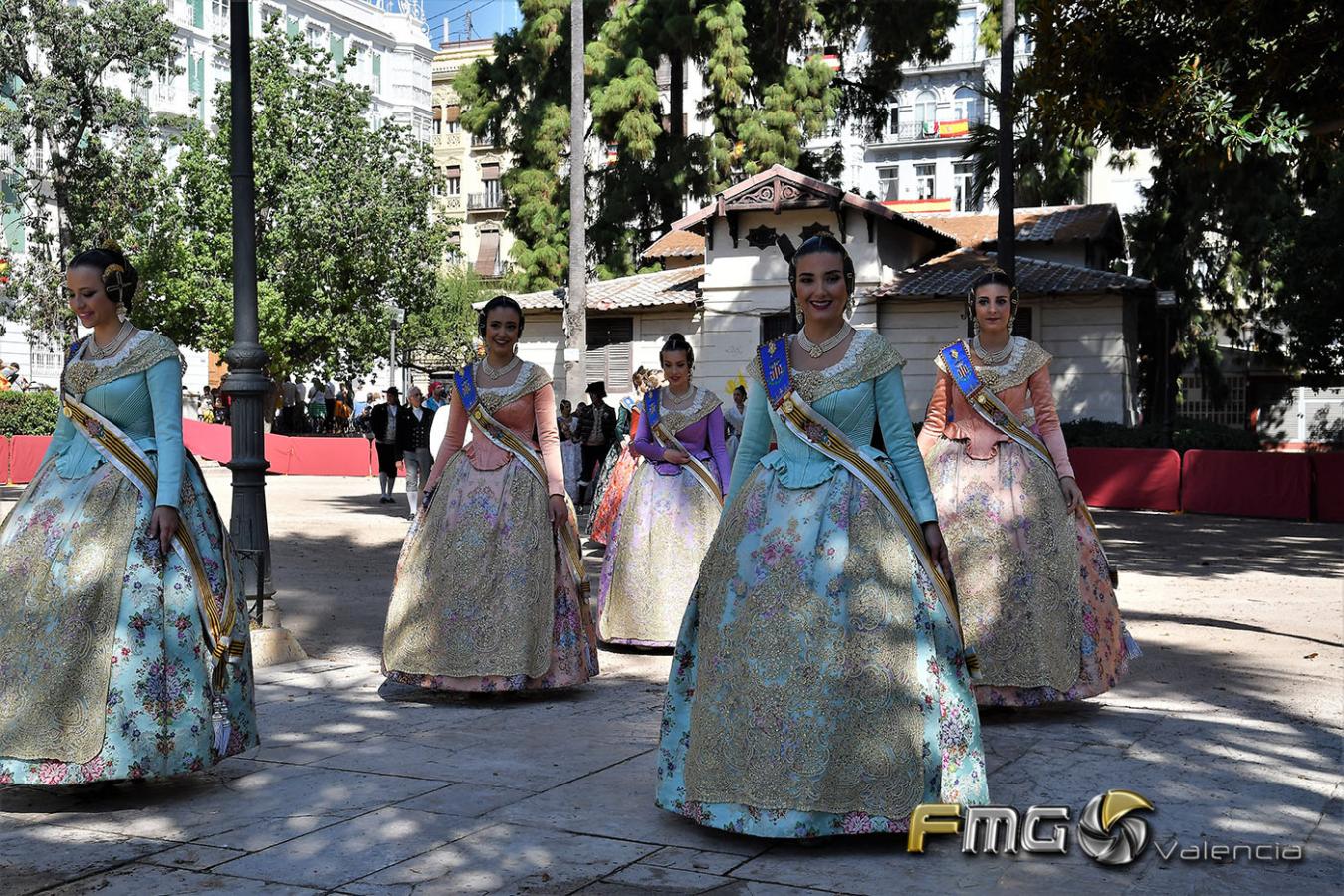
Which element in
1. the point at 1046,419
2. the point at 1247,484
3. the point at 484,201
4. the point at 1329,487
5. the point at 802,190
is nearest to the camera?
the point at 1046,419

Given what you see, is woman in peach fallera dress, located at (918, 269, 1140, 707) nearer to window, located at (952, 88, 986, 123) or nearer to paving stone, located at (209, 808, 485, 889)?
paving stone, located at (209, 808, 485, 889)

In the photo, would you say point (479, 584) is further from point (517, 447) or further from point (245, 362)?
point (245, 362)

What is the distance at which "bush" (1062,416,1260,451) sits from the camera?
2420 centimetres

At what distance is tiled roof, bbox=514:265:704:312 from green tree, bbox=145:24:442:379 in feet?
19.3

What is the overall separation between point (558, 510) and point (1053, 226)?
29.1m

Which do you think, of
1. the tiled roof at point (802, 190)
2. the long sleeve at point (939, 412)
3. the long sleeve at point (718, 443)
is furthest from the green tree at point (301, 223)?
the long sleeve at point (939, 412)

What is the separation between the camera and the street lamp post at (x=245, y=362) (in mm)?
8625

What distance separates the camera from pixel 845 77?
122ft

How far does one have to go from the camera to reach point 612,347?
35.2 m

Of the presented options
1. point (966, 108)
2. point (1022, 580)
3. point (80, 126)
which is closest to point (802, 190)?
point (80, 126)

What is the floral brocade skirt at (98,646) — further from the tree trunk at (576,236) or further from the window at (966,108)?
the window at (966,108)

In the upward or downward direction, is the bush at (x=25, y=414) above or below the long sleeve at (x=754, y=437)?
above

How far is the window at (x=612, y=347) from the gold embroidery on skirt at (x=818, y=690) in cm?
3015

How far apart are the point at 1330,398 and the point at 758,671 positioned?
41.3m
